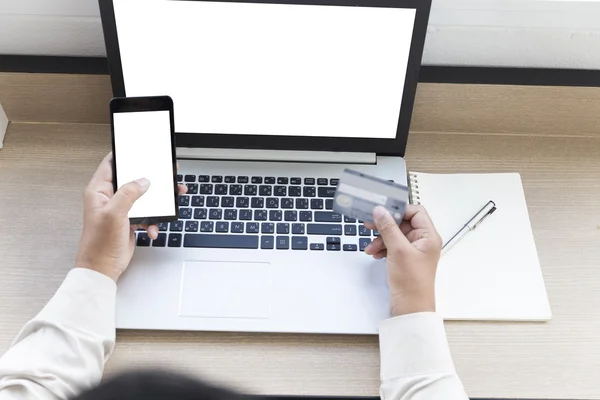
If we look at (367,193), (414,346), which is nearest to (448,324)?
(414,346)

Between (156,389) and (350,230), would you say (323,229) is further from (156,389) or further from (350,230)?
(156,389)

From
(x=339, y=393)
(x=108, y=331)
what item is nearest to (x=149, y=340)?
(x=108, y=331)

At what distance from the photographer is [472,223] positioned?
0.83 meters

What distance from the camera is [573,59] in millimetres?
941

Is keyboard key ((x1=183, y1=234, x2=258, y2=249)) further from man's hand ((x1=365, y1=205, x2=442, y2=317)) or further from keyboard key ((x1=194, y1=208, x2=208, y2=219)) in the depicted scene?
man's hand ((x1=365, y1=205, x2=442, y2=317))

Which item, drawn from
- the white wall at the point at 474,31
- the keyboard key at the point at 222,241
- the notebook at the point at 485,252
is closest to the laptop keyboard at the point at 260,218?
the keyboard key at the point at 222,241

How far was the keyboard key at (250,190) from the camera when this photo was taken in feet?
2.78

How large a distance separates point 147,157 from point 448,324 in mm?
418

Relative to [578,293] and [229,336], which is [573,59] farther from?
[229,336]

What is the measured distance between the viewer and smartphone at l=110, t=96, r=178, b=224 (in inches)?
30.0

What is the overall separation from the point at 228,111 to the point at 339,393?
39 cm

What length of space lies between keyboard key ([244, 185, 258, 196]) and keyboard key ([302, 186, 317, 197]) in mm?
64

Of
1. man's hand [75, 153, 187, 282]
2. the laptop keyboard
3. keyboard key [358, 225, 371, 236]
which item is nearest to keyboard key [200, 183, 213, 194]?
the laptop keyboard

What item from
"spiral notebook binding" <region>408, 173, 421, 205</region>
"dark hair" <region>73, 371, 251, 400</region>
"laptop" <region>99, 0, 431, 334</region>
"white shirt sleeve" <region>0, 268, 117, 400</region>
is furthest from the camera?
"spiral notebook binding" <region>408, 173, 421, 205</region>
